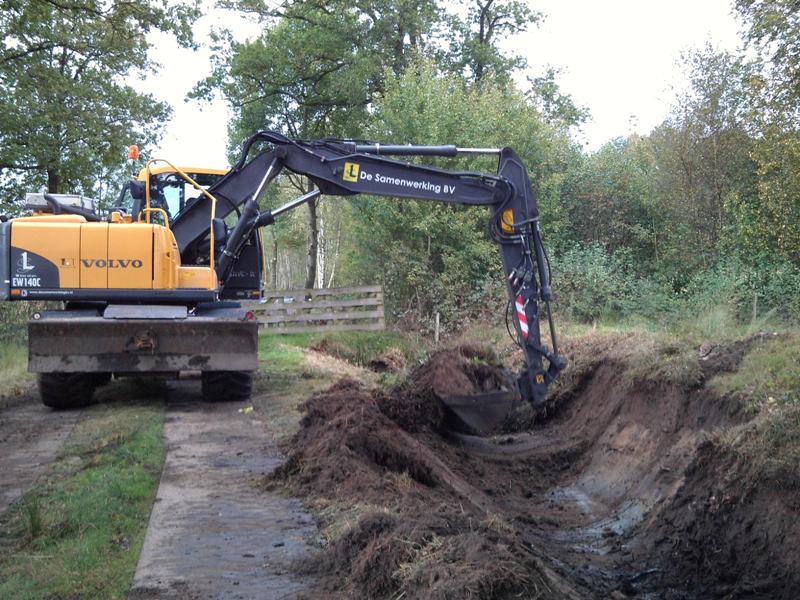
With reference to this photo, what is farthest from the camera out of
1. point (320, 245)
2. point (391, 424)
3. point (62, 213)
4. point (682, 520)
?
point (320, 245)

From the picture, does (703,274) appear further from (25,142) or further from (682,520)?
(25,142)

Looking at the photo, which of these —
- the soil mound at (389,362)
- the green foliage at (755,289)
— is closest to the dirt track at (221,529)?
the soil mound at (389,362)

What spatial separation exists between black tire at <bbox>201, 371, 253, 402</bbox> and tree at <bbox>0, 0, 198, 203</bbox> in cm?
762

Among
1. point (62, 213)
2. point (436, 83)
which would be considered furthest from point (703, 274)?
point (62, 213)

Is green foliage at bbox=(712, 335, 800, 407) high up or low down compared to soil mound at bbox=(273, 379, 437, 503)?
up

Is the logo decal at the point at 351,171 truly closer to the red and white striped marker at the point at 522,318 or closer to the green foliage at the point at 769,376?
the red and white striped marker at the point at 522,318

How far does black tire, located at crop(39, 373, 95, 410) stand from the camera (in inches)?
533

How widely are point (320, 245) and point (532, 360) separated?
3643cm

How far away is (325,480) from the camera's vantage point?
319 inches

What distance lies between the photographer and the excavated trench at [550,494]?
5273mm

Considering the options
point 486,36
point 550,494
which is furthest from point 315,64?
point 550,494

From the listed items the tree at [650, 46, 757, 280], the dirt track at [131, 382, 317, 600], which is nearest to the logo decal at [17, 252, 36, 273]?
the dirt track at [131, 382, 317, 600]

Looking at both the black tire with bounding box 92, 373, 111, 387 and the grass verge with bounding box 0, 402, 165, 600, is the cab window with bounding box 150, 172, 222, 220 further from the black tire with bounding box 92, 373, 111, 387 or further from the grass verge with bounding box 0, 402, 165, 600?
the grass verge with bounding box 0, 402, 165, 600

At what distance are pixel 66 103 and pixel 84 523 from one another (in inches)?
688
